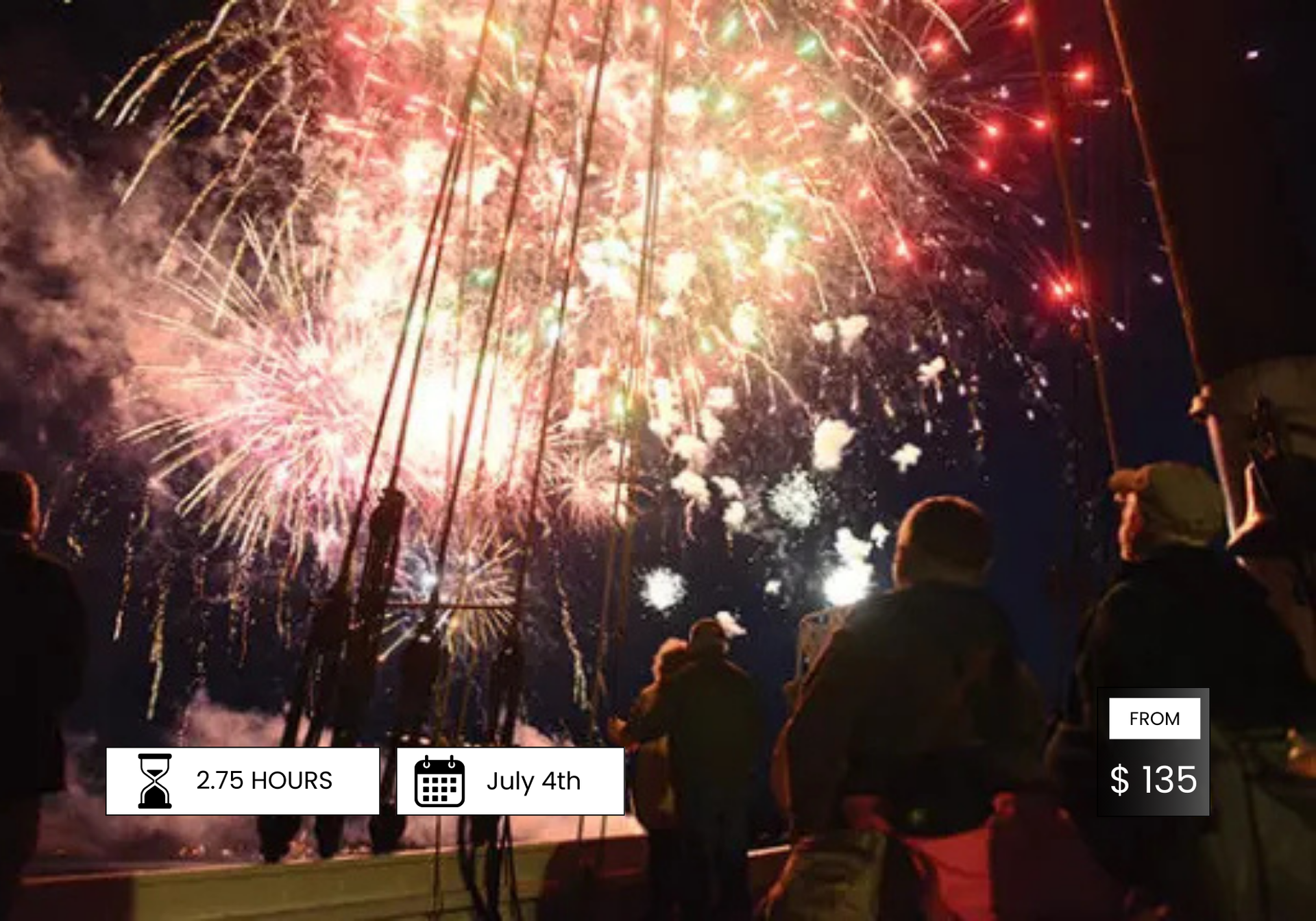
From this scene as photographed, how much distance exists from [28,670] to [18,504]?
1.98 ft

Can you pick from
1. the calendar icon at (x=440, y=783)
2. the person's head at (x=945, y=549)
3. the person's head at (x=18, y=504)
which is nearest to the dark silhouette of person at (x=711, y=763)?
the calendar icon at (x=440, y=783)

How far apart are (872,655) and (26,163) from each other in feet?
104

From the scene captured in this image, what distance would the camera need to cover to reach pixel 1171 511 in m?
3.24

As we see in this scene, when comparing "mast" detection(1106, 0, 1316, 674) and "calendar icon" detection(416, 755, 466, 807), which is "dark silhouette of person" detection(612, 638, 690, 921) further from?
"mast" detection(1106, 0, 1316, 674)

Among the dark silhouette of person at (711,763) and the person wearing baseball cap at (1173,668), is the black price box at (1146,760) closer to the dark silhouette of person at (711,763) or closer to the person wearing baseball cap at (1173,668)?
the person wearing baseball cap at (1173,668)

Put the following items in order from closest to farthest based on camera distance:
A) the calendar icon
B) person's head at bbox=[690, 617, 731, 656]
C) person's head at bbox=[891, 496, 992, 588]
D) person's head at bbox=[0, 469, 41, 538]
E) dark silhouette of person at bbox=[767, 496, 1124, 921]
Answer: dark silhouette of person at bbox=[767, 496, 1124, 921] < person's head at bbox=[891, 496, 992, 588] < person's head at bbox=[0, 469, 41, 538] < the calendar icon < person's head at bbox=[690, 617, 731, 656]

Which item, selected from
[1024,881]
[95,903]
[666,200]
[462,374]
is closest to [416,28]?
[666,200]

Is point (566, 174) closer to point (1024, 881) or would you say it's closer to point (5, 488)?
point (5, 488)

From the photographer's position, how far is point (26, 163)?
28.3 metres

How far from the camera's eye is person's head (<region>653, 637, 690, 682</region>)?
6.73 metres

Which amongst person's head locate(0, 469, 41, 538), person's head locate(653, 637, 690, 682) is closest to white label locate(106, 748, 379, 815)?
person's head locate(0, 469, 41, 538)

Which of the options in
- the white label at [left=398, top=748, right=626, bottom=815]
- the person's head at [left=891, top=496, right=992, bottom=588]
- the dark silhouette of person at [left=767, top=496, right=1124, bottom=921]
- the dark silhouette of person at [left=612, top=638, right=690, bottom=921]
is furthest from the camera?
the dark silhouette of person at [left=612, top=638, right=690, bottom=921]

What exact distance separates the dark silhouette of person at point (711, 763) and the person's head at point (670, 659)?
0.20 m

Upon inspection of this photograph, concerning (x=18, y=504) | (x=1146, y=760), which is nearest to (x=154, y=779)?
(x=18, y=504)
